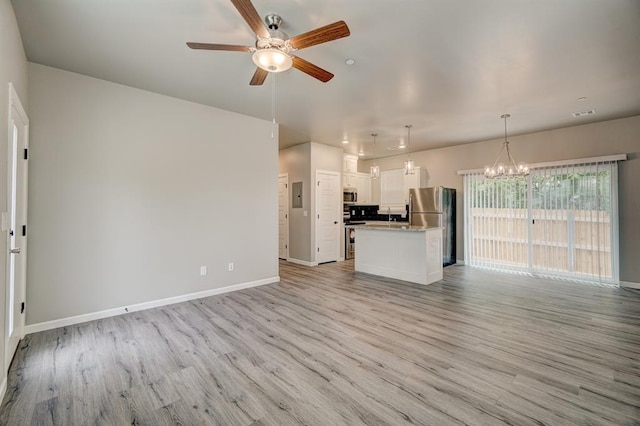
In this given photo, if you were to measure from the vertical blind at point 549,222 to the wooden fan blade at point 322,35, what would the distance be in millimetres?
5446

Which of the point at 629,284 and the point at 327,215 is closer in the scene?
the point at 629,284

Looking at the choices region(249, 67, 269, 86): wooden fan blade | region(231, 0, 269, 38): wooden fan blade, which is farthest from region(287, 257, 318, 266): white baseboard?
region(231, 0, 269, 38): wooden fan blade

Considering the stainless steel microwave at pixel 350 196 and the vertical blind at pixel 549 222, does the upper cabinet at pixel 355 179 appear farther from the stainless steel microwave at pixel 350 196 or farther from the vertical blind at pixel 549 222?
the vertical blind at pixel 549 222

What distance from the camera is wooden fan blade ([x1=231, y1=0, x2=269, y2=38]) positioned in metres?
1.68

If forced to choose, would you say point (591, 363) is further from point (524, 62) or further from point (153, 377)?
point (153, 377)

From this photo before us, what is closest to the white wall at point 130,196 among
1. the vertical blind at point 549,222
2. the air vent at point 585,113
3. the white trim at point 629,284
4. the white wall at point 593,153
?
the white wall at point 593,153

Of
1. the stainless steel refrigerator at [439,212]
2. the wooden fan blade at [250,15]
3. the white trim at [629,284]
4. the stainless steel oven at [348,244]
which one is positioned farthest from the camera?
the stainless steel oven at [348,244]

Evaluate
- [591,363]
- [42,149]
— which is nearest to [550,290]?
[591,363]

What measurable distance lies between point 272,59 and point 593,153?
5.84 m

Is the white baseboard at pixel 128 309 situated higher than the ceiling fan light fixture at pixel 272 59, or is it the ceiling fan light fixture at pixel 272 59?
the ceiling fan light fixture at pixel 272 59

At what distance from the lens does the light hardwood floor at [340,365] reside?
1787 millimetres

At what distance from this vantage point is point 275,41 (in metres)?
2.06

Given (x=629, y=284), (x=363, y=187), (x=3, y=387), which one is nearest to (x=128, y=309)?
(x=3, y=387)

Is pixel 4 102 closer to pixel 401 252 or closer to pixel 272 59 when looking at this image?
pixel 272 59
